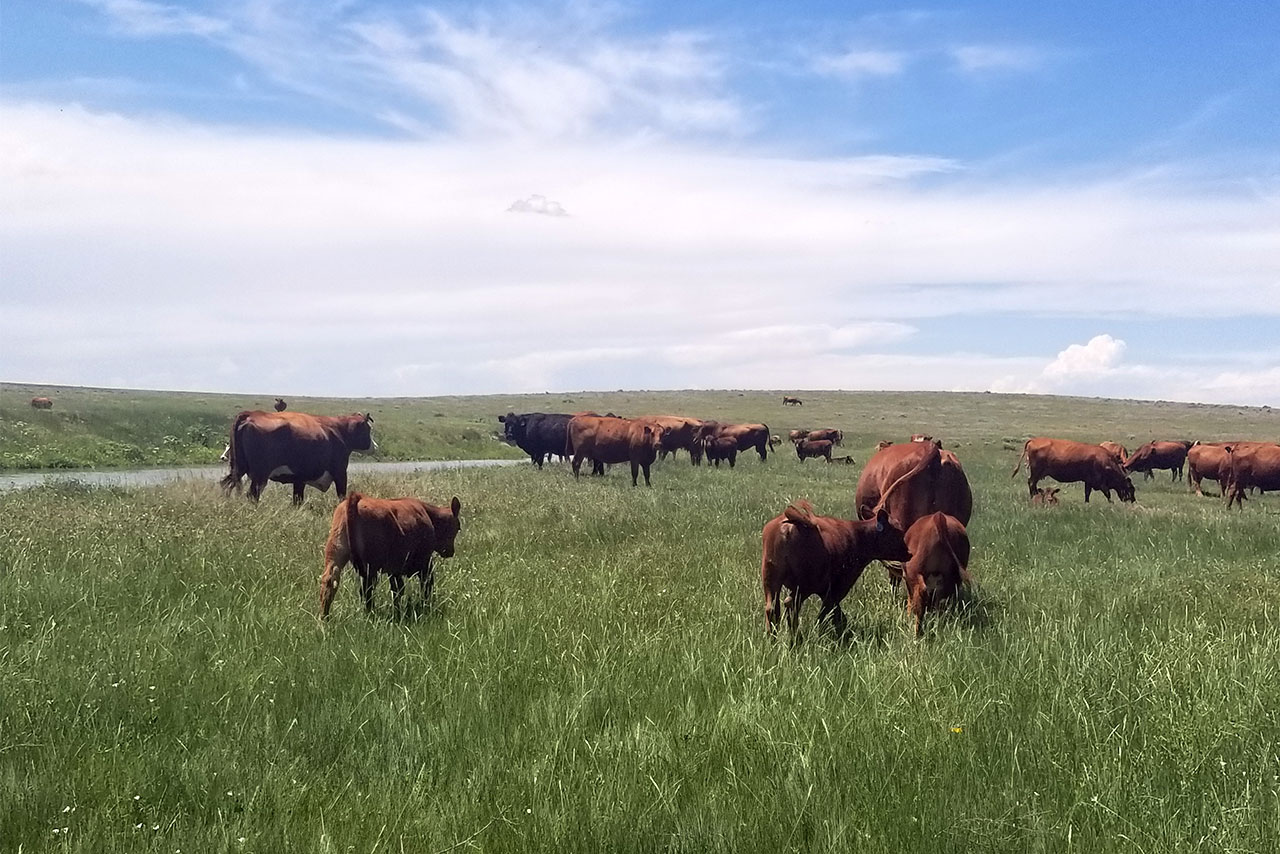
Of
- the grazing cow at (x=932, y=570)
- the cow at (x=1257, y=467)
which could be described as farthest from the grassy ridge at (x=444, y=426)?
the grazing cow at (x=932, y=570)

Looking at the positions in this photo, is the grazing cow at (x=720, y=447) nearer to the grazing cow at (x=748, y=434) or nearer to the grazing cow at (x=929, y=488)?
the grazing cow at (x=748, y=434)

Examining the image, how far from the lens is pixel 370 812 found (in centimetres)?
353

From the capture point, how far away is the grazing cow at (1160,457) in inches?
1345

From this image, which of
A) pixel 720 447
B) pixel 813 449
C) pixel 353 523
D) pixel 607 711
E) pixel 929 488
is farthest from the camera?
pixel 813 449

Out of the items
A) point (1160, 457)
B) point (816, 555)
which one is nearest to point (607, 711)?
point (816, 555)

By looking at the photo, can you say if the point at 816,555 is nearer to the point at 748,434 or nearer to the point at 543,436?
the point at 543,436

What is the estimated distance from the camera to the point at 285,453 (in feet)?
52.5

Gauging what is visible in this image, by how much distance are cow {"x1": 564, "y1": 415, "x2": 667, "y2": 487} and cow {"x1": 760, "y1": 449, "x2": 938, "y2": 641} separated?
54.0 ft

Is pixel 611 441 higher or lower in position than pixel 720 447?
higher

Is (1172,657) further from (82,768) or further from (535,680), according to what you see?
(82,768)

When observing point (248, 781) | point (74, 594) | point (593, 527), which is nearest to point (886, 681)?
point (248, 781)

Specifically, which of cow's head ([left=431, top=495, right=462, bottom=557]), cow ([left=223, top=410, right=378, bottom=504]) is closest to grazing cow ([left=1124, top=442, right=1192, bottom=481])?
cow ([left=223, top=410, right=378, bottom=504])

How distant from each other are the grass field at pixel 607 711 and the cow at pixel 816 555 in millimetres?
350

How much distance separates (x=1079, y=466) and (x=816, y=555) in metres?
19.9
